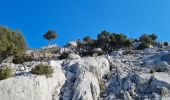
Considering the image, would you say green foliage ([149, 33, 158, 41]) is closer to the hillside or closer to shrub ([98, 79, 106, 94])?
the hillside

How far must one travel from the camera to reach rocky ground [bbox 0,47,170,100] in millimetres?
43281

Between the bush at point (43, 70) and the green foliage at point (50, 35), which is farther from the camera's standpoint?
the green foliage at point (50, 35)

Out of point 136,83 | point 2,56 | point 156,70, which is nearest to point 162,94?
point 136,83

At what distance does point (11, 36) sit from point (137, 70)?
30063mm

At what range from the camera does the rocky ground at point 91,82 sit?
43281 mm

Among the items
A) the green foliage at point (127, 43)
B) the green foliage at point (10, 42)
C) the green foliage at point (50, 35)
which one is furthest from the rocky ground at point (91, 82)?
the green foliage at point (50, 35)

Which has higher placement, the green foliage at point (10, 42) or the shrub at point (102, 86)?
the green foliage at point (10, 42)

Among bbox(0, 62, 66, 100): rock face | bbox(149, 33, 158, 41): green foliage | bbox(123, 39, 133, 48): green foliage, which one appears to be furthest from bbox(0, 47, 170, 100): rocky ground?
bbox(149, 33, 158, 41): green foliage

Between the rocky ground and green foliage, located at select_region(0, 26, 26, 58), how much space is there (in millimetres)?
15083

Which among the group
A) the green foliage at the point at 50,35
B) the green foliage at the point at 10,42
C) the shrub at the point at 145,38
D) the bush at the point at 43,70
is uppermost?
the green foliage at the point at 50,35

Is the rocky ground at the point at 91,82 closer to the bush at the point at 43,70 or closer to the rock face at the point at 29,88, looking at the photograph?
the rock face at the point at 29,88

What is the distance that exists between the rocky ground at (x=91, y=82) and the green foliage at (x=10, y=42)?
15083mm

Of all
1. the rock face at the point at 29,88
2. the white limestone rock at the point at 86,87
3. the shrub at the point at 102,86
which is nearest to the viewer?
the rock face at the point at 29,88

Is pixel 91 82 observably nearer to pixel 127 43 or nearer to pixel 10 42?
pixel 10 42
